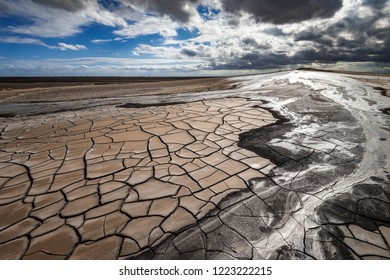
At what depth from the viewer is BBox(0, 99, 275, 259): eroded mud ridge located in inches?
63.4

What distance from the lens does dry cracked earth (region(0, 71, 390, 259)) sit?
4.99 ft

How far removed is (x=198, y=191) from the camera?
2045 millimetres

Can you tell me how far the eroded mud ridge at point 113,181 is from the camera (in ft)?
5.28

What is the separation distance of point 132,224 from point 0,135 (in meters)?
3.85

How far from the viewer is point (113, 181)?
228cm

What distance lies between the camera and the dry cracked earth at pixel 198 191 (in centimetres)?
152

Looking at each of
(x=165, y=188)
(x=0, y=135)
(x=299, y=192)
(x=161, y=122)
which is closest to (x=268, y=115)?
(x=161, y=122)

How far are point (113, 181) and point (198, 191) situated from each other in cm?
92

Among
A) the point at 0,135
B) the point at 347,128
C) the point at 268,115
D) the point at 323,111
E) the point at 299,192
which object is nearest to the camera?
the point at 299,192

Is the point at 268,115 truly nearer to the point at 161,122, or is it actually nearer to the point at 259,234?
the point at 161,122

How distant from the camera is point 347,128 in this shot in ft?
12.0

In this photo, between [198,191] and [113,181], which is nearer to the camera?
[198,191]

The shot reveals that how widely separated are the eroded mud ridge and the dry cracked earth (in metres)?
0.01

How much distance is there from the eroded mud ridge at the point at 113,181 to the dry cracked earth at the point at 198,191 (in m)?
0.01
